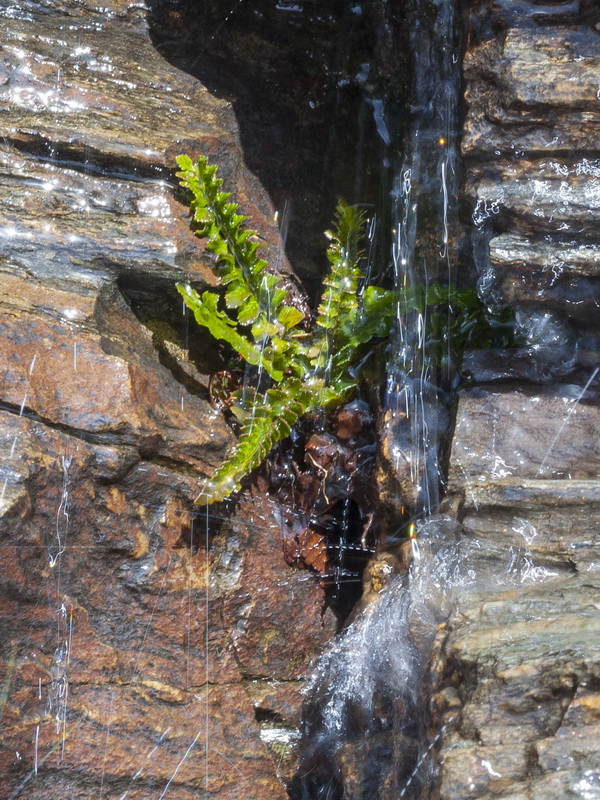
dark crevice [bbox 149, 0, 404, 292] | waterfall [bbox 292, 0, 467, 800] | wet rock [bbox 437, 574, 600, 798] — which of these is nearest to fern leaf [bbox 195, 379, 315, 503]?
waterfall [bbox 292, 0, 467, 800]

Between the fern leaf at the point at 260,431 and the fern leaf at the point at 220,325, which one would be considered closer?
the fern leaf at the point at 260,431

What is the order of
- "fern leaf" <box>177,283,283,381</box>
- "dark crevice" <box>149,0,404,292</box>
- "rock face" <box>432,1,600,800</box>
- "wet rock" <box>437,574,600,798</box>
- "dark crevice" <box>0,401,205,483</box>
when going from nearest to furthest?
"wet rock" <box>437,574,600,798</box> < "rock face" <box>432,1,600,800</box> < "dark crevice" <box>0,401,205,483</box> < "fern leaf" <box>177,283,283,381</box> < "dark crevice" <box>149,0,404,292</box>

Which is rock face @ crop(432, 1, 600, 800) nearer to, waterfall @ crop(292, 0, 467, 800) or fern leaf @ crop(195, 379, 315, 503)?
waterfall @ crop(292, 0, 467, 800)

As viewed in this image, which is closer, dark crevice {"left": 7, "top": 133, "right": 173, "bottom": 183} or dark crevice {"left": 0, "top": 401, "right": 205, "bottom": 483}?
dark crevice {"left": 0, "top": 401, "right": 205, "bottom": 483}

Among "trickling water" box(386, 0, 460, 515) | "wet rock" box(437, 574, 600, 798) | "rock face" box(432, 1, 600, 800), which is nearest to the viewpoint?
"wet rock" box(437, 574, 600, 798)

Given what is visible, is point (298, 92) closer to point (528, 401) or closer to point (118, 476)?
point (528, 401)

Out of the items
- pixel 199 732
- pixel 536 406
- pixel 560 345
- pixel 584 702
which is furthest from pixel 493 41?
pixel 199 732

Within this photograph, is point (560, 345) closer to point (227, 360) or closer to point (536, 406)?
point (536, 406)

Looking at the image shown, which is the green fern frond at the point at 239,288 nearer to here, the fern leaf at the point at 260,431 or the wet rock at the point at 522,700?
the fern leaf at the point at 260,431

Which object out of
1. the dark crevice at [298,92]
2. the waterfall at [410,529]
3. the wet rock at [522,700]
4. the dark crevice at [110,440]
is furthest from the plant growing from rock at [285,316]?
the wet rock at [522,700]
